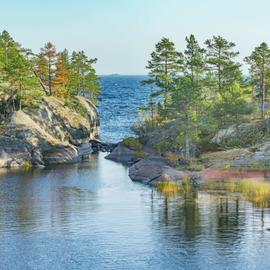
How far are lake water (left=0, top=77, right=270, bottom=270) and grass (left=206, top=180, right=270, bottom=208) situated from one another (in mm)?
1614

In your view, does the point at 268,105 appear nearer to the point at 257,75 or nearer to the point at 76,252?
the point at 257,75

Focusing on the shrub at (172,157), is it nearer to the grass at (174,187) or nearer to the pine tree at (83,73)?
the grass at (174,187)

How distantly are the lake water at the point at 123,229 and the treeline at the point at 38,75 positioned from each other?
2675 centimetres

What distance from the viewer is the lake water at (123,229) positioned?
3912 centimetres

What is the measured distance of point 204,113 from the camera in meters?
81.8

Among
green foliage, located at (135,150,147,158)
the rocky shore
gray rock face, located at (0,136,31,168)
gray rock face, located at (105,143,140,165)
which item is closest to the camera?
the rocky shore

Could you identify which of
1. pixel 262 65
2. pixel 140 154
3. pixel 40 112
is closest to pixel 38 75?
pixel 40 112

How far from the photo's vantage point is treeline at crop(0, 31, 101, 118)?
9338 cm

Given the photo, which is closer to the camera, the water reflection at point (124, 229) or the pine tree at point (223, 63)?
the water reflection at point (124, 229)

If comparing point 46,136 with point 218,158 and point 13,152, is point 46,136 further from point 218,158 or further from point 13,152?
point 218,158

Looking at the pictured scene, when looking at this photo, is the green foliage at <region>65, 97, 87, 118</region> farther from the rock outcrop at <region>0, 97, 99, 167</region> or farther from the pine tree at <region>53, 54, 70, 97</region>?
the pine tree at <region>53, 54, 70, 97</region>

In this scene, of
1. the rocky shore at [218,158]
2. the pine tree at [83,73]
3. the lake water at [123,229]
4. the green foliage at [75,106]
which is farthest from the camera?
the pine tree at [83,73]

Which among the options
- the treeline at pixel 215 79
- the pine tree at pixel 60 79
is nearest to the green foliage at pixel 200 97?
the treeline at pixel 215 79

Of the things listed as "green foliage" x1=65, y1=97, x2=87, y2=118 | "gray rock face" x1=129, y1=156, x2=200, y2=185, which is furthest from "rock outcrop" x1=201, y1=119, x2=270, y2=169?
"green foliage" x1=65, y1=97, x2=87, y2=118
